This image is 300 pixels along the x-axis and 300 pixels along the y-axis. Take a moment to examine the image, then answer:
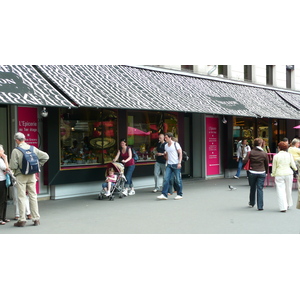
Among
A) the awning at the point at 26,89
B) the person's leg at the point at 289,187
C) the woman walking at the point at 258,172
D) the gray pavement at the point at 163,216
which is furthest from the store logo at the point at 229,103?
the awning at the point at 26,89

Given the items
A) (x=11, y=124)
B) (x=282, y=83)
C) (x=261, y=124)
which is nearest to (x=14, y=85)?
(x=11, y=124)

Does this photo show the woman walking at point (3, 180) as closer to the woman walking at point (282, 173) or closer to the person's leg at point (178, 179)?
the person's leg at point (178, 179)

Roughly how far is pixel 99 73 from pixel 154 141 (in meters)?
3.68

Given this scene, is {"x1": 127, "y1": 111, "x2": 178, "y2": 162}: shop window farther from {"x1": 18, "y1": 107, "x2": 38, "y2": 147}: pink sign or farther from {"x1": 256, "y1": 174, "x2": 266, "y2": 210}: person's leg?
{"x1": 256, "y1": 174, "x2": 266, "y2": 210}: person's leg

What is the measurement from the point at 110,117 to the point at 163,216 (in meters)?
5.22

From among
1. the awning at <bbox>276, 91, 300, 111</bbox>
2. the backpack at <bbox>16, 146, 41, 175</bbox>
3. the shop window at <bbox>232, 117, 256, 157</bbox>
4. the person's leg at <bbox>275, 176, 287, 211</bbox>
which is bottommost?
the person's leg at <bbox>275, 176, 287, 211</bbox>

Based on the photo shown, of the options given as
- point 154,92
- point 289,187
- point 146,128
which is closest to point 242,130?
point 146,128

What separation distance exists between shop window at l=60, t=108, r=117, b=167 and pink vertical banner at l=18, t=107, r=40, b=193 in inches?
32.5

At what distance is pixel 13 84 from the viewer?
9.83 metres

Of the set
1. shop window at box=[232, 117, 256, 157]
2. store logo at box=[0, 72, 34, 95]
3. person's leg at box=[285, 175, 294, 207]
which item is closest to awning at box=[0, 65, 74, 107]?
store logo at box=[0, 72, 34, 95]

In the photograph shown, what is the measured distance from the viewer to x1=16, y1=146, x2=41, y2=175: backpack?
838cm

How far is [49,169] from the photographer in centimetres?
1192

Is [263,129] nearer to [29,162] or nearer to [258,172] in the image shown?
[258,172]
